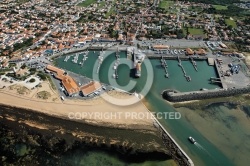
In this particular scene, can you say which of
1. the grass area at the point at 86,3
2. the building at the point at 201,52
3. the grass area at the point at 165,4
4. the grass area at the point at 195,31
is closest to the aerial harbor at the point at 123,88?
the building at the point at 201,52

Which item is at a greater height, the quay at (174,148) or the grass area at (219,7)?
the grass area at (219,7)

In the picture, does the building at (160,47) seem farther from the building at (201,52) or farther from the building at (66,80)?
the building at (66,80)

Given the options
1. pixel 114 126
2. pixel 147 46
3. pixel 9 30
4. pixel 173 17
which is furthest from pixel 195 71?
pixel 9 30

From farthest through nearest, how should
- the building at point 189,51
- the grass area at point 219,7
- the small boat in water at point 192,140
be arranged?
the grass area at point 219,7, the building at point 189,51, the small boat in water at point 192,140

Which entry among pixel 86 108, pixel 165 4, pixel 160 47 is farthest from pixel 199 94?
pixel 165 4

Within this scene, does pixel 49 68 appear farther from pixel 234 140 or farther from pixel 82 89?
pixel 234 140

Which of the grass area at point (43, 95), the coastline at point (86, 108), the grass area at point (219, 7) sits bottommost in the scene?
the coastline at point (86, 108)

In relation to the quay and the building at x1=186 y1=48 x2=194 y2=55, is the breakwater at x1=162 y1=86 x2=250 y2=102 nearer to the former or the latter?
the quay
